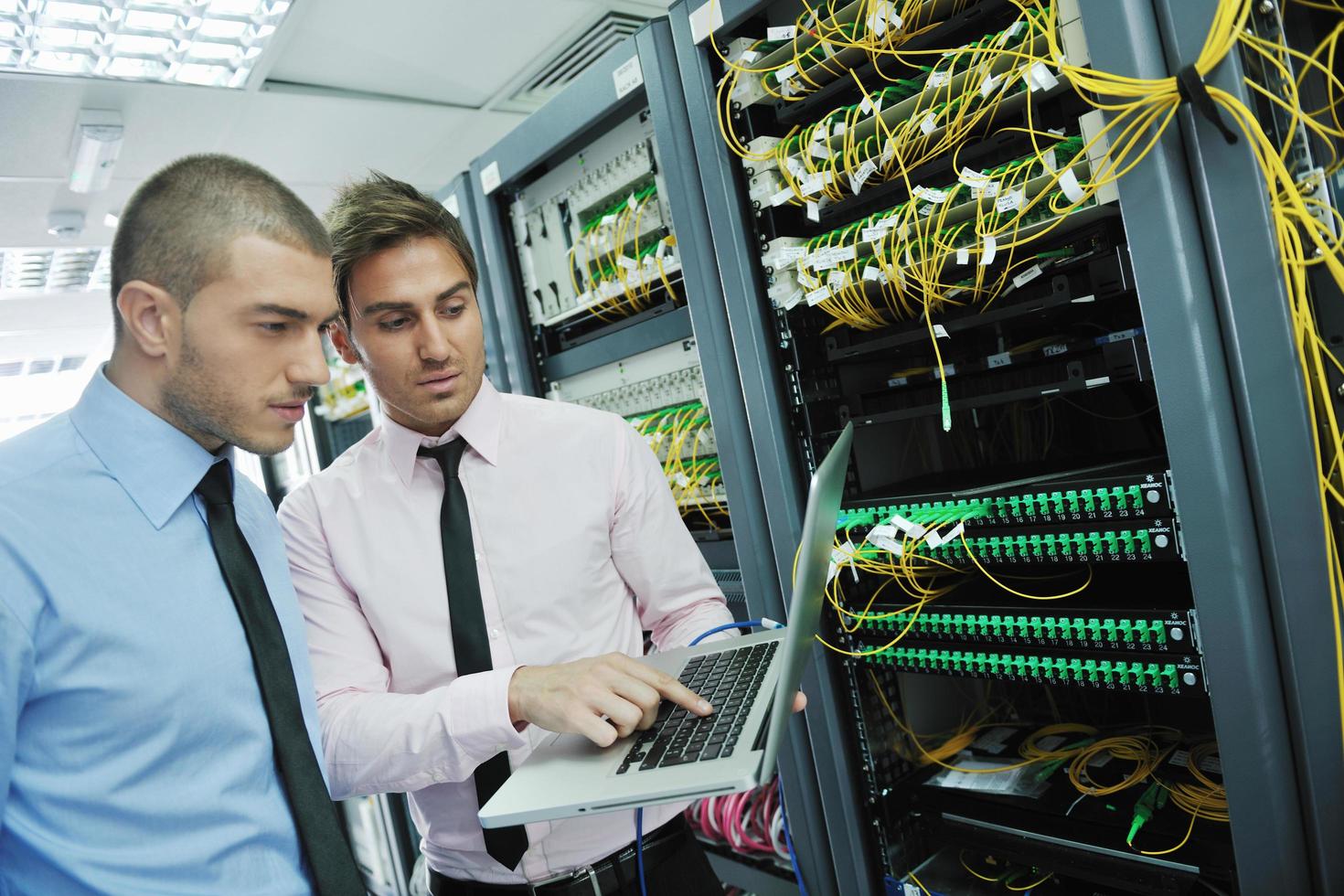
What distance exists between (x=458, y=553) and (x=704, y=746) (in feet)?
1.72

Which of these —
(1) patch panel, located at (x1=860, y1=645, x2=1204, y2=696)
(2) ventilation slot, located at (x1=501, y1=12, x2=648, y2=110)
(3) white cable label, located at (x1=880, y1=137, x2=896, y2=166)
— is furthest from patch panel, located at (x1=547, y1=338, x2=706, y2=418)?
(2) ventilation slot, located at (x1=501, y1=12, x2=648, y2=110)

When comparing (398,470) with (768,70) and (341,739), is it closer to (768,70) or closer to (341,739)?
(341,739)

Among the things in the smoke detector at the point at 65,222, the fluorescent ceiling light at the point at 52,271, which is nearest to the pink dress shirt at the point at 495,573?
the smoke detector at the point at 65,222

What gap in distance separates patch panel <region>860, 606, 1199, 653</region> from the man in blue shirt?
0.95 metres

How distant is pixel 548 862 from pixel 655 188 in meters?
1.28

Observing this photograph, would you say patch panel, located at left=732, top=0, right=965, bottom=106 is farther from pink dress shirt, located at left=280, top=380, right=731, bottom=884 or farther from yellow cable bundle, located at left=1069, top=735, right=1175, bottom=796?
yellow cable bundle, located at left=1069, top=735, right=1175, bottom=796

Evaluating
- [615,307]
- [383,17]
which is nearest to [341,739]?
[615,307]

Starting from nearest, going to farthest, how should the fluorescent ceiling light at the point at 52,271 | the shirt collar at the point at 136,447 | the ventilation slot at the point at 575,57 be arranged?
the shirt collar at the point at 136,447 < the ventilation slot at the point at 575,57 < the fluorescent ceiling light at the point at 52,271

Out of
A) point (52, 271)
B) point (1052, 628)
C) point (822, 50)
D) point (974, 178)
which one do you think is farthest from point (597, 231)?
point (52, 271)

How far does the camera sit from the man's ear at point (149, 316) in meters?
0.86

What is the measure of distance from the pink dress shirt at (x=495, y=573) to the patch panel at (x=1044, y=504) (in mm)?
364

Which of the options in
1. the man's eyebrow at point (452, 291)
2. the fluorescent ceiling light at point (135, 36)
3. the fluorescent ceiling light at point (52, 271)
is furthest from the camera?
the fluorescent ceiling light at point (52, 271)

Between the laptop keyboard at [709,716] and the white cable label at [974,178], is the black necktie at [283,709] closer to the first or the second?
the laptop keyboard at [709,716]

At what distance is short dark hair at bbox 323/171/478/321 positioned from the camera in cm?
118
